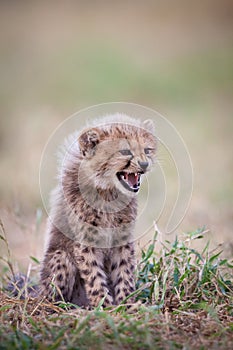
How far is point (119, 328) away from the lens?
13.1 ft

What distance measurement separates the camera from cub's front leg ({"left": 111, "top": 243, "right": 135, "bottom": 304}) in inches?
195

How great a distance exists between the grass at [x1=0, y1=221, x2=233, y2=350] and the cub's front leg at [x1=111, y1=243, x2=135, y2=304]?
10 cm

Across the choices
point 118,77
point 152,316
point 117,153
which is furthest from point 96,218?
point 118,77

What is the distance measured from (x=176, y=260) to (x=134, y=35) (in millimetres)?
13798

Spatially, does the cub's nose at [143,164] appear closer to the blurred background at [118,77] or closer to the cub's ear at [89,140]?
the cub's ear at [89,140]

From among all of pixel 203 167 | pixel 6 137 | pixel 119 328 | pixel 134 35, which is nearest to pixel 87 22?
pixel 134 35

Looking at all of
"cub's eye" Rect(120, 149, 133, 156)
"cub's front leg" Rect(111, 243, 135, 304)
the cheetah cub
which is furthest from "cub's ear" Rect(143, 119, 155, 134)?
"cub's front leg" Rect(111, 243, 135, 304)

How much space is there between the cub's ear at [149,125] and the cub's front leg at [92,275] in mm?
850

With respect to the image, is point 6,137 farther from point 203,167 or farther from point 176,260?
point 176,260

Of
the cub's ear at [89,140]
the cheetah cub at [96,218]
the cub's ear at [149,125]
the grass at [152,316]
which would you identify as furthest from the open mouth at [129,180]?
the grass at [152,316]

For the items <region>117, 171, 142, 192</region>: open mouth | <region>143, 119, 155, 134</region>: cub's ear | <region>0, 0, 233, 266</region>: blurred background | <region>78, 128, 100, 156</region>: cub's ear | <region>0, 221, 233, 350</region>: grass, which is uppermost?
<region>0, 0, 233, 266</region>: blurred background

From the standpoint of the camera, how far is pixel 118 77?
15.4 m

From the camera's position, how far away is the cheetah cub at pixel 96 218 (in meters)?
4.77

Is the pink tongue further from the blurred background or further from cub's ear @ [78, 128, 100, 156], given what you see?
the blurred background
